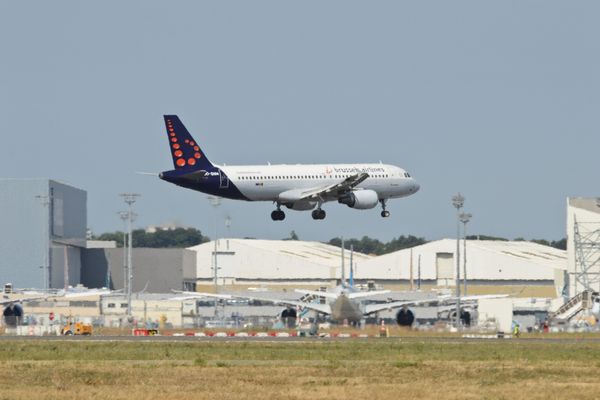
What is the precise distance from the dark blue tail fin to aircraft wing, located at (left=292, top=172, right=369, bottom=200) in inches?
317

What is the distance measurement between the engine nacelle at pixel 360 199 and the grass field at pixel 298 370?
1964cm

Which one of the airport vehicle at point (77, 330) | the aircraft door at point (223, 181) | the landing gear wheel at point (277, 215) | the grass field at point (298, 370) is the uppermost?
the aircraft door at point (223, 181)

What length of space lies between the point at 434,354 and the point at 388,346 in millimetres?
9245

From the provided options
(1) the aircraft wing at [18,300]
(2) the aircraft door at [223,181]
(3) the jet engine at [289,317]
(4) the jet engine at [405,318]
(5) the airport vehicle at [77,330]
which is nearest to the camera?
(2) the aircraft door at [223,181]

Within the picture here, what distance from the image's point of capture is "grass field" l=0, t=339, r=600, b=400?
204ft

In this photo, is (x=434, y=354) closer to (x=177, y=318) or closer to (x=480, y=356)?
(x=480, y=356)

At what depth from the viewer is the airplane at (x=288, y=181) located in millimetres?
112625

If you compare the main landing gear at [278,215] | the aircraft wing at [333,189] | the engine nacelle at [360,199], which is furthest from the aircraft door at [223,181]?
the engine nacelle at [360,199]

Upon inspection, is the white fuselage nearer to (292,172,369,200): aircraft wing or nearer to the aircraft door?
the aircraft door

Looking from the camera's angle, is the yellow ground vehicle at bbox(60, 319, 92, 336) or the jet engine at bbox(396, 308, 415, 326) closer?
the yellow ground vehicle at bbox(60, 319, 92, 336)

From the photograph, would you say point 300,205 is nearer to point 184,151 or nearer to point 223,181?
point 223,181

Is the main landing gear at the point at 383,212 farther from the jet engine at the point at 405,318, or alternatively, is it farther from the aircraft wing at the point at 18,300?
the aircraft wing at the point at 18,300

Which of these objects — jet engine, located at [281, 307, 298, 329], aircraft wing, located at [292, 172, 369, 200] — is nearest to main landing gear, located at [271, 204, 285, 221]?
aircraft wing, located at [292, 172, 369, 200]

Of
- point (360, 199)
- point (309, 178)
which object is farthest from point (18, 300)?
point (360, 199)
